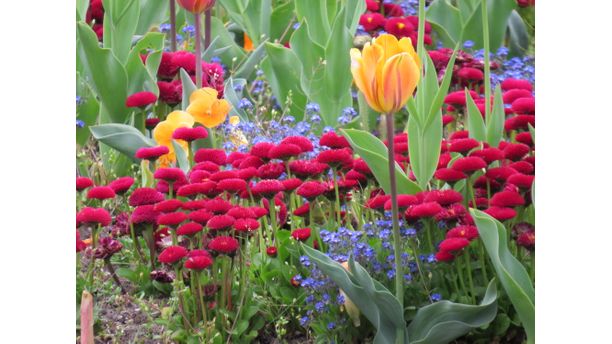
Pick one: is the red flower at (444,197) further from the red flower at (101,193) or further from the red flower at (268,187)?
the red flower at (101,193)

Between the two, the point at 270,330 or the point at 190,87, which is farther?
the point at 190,87

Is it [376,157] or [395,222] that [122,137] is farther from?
[395,222]

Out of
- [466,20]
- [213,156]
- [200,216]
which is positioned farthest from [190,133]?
[466,20]

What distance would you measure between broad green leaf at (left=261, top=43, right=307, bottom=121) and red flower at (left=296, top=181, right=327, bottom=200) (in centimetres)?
66

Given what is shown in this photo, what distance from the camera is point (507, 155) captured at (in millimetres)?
2287

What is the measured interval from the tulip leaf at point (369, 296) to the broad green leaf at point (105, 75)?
94 cm

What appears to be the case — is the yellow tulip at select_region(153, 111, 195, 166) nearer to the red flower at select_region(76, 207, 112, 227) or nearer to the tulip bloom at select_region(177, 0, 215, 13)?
the tulip bloom at select_region(177, 0, 215, 13)

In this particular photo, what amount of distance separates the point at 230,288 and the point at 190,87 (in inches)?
23.9

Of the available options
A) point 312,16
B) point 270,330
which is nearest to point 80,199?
point 270,330

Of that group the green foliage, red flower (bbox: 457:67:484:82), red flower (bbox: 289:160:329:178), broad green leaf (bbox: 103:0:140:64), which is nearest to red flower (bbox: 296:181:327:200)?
red flower (bbox: 289:160:329:178)
